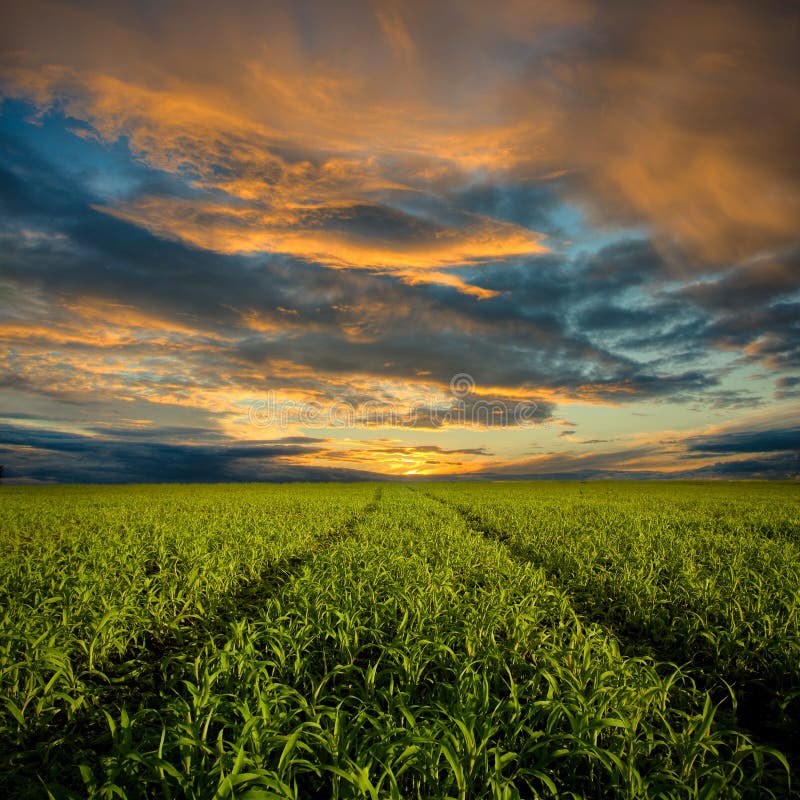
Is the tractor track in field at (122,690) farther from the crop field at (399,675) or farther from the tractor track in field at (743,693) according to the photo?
the tractor track in field at (743,693)

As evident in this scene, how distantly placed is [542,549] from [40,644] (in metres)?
12.3

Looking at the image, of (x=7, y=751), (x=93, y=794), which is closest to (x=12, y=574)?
→ (x=7, y=751)

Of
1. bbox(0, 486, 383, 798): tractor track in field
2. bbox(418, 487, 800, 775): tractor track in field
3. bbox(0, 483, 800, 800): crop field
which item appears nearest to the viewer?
bbox(0, 483, 800, 800): crop field

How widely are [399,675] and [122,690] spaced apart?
351cm

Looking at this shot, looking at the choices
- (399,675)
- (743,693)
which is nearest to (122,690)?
(399,675)

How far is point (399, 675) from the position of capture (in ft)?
17.9

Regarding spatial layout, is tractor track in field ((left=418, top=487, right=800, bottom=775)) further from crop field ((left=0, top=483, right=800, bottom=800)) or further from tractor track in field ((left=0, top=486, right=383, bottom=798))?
tractor track in field ((left=0, top=486, right=383, bottom=798))

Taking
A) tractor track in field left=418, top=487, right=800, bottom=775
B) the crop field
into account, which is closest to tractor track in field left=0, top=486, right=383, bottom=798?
the crop field

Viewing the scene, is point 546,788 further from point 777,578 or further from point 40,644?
point 777,578

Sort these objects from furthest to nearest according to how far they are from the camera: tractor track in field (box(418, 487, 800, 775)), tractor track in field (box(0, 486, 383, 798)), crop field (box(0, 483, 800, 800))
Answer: tractor track in field (box(418, 487, 800, 775)) → tractor track in field (box(0, 486, 383, 798)) → crop field (box(0, 483, 800, 800))

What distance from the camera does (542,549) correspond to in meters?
14.6

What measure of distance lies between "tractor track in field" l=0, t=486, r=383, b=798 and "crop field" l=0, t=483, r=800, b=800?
0.04 m

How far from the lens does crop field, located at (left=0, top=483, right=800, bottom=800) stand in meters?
3.68

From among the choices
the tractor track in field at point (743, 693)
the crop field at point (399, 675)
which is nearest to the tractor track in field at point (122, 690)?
the crop field at point (399, 675)
